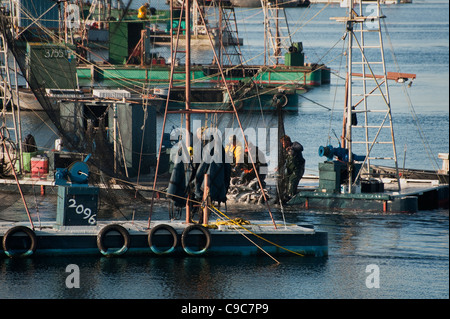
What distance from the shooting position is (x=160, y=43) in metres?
107

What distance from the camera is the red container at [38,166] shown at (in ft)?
112

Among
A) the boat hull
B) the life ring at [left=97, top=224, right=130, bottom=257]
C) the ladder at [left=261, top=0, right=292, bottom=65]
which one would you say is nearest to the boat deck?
the boat hull

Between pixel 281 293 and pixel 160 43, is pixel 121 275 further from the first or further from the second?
pixel 160 43

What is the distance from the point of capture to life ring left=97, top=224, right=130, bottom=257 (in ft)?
79.3

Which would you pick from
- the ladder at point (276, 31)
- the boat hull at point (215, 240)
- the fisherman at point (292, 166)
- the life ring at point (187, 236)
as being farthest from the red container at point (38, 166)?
the ladder at point (276, 31)

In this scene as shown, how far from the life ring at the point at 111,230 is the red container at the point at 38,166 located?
34.6ft

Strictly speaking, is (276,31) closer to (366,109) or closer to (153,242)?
(366,109)

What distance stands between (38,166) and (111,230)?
1068cm

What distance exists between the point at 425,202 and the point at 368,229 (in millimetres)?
4579

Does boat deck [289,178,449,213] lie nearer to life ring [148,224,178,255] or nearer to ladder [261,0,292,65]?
life ring [148,224,178,255]

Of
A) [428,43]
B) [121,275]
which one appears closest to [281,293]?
[121,275]

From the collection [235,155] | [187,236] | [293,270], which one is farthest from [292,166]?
[187,236]

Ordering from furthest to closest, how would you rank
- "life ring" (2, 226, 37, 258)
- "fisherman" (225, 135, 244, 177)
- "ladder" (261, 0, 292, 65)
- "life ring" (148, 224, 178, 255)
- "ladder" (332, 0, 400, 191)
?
"ladder" (261, 0, 292, 65), "fisherman" (225, 135, 244, 177), "ladder" (332, 0, 400, 191), "life ring" (148, 224, 178, 255), "life ring" (2, 226, 37, 258)

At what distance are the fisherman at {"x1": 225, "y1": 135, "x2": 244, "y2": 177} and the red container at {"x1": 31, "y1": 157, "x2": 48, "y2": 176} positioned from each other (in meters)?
6.31
